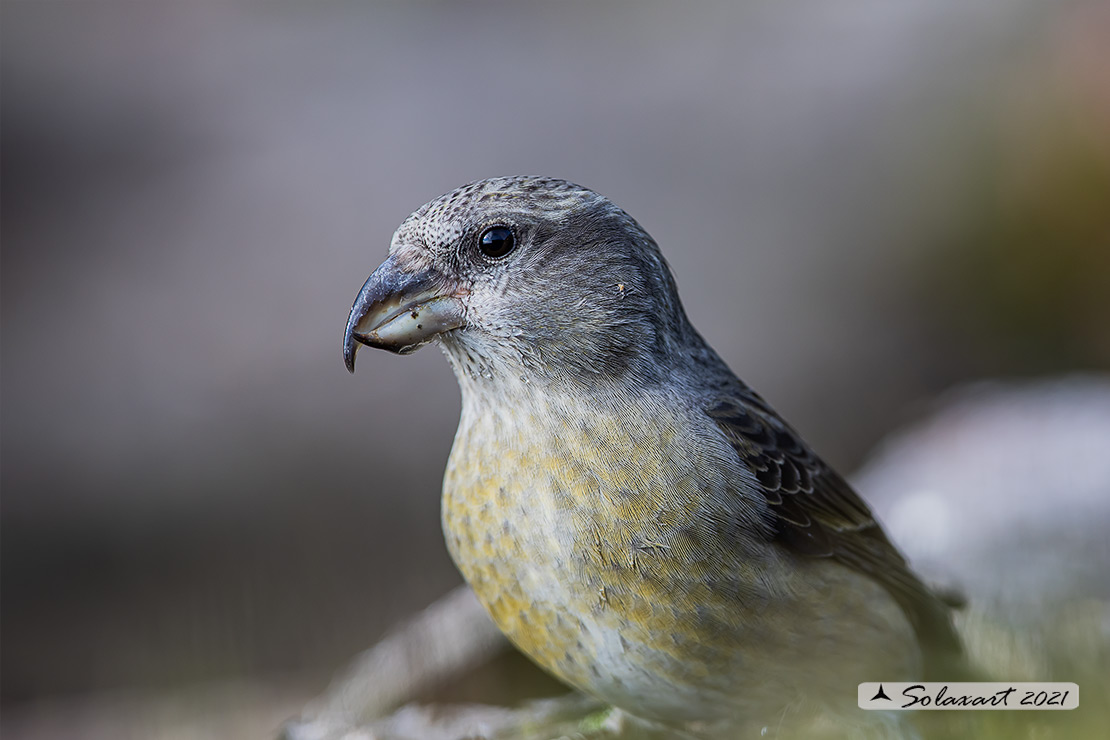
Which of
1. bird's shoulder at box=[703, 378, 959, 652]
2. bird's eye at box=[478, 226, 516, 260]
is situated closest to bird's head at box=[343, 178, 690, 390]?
bird's eye at box=[478, 226, 516, 260]

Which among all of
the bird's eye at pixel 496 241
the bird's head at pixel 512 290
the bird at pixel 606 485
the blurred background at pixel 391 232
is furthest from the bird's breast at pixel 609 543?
the blurred background at pixel 391 232

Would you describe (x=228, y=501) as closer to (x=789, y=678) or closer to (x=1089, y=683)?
(x=789, y=678)

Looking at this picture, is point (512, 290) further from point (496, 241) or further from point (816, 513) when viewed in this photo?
point (816, 513)

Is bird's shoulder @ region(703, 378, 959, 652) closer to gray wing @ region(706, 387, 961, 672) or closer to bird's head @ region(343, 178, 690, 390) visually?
gray wing @ region(706, 387, 961, 672)

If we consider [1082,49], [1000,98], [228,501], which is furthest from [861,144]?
[228,501]

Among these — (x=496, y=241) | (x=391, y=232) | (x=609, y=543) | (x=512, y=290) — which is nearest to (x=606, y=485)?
(x=609, y=543)

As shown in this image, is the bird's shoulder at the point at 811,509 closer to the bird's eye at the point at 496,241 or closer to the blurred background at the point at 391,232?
the bird's eye at the point at 496,241
